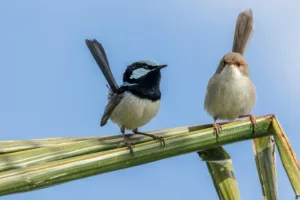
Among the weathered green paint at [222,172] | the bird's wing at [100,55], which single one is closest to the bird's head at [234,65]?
the bird's wing at [100,55]

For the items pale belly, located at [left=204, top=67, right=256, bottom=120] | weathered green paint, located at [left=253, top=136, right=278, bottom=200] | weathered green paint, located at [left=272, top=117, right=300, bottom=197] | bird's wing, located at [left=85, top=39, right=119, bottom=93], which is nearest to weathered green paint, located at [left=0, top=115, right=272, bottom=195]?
weathered green paint, located at [left=253, top=136, right=278, bottom=200]

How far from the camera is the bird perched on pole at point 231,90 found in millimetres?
4426

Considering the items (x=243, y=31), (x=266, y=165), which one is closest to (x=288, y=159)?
(x=266, y=165)

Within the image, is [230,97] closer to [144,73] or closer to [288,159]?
[144,73]

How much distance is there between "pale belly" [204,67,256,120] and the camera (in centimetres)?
442

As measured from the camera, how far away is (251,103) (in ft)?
14.8

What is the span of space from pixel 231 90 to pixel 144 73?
87 cm

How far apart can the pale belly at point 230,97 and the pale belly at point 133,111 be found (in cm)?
50

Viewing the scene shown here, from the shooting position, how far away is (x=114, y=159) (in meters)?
2.02

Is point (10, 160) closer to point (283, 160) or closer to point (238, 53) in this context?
point (283, 160)

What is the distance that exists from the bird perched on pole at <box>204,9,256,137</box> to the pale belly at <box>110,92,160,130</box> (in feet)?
1.62

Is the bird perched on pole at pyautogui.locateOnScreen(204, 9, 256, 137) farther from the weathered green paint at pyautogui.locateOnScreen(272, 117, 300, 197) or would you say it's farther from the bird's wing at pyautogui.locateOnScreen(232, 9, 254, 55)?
the weathered green paint at pyautogui.locateOnScreen(272, 117, 300, 197)

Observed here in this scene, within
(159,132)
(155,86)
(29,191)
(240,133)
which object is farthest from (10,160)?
(155,86)

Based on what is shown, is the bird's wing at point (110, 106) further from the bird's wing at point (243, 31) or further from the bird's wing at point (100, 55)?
the bird's wing at point (243, 31)
